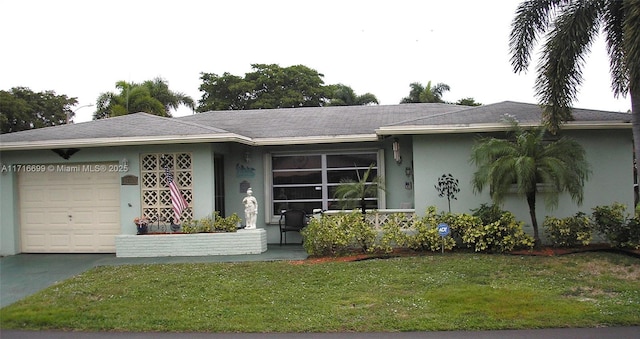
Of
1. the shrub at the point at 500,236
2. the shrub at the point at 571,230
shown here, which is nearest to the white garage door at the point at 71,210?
the shrub at the point at 500,236

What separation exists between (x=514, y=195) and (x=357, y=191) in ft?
11.1

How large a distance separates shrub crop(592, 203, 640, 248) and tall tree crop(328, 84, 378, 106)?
24.3 meters

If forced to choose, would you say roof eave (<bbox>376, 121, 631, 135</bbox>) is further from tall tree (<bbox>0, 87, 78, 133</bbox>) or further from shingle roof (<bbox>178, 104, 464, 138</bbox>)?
tall tree (<bbox>0, 87, 78, 133</bbox>)

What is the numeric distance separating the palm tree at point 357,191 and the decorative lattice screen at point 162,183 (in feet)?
11.3

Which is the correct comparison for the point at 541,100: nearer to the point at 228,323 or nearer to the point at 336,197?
the point at 336,197

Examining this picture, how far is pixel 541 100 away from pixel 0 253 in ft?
41.1

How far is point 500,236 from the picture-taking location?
1112 centimetres

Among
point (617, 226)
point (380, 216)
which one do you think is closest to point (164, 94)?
point (380, 216)

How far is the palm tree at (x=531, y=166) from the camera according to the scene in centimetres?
1042

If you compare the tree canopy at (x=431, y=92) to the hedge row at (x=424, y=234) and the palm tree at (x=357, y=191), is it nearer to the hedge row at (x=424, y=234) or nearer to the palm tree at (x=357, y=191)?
the palm tree at (x=357, y=191)

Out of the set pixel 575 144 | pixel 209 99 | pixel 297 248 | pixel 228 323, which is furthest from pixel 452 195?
pixel 209 99

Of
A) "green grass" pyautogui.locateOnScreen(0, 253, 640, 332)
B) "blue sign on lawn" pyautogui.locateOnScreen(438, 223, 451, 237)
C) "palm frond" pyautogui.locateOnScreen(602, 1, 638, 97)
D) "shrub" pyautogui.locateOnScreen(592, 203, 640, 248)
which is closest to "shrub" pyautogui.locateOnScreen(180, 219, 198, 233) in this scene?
"green grass" pyautogui.locateOnScreen(0, 253, 640, 332)

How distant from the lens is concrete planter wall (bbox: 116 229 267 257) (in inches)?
477

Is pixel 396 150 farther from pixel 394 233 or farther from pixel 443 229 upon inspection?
pixel 443 229
